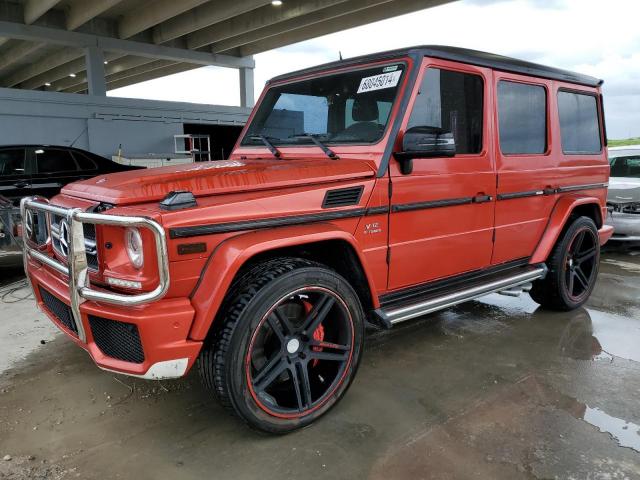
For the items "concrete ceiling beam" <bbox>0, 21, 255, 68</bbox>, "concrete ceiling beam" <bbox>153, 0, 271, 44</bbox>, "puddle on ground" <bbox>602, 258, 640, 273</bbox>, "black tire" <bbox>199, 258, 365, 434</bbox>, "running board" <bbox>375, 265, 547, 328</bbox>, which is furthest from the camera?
"concrete ceiling beam" <bbox>0, 21, 255, 68</bbox>

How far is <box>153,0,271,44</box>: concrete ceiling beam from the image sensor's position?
14.0 m

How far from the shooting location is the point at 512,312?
448cm

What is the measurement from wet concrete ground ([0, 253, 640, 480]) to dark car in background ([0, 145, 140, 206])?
3.88 meters

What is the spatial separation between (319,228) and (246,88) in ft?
65.4

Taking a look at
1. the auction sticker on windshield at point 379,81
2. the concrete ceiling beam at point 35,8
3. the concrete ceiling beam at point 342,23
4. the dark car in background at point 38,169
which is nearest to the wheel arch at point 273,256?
the auction sticker on windshield at point 379,81

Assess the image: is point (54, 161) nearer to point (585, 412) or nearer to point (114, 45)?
point (585, 412)

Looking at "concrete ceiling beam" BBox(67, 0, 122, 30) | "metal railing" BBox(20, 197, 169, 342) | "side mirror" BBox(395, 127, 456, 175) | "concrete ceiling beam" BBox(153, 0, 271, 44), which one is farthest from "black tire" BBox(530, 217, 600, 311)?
"concrete ceiling beam" BBox(67, 0, 122, 30)

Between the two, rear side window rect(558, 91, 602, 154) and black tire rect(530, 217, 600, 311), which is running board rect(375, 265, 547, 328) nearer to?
black tire rect(530, 217, 600, 311)

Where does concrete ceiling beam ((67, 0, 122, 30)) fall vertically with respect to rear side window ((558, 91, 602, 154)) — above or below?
above

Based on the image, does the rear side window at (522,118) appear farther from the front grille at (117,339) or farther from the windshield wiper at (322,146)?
the front grille at (117,339)

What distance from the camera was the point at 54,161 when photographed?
7105 millimetres

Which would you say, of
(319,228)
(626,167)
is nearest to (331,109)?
(319,228)

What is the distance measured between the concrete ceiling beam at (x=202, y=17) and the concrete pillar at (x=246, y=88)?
13.5ft

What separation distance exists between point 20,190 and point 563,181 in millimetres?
6697
